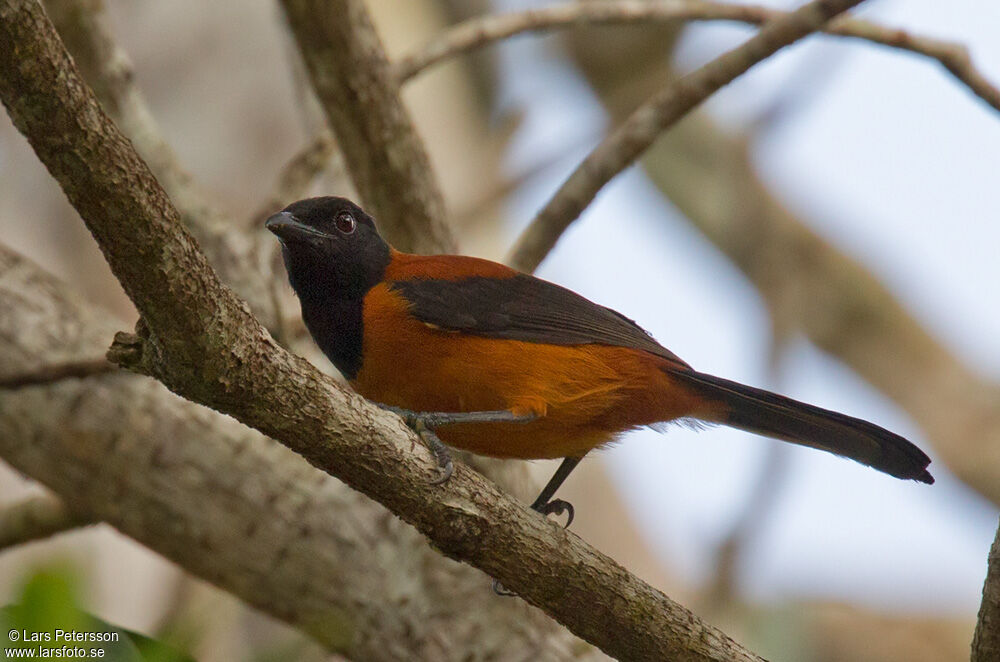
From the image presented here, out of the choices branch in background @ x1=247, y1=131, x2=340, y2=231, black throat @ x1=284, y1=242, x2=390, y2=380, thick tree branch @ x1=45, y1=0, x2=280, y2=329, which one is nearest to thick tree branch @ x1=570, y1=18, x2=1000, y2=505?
branch in background @ x1=247, y1=131, x2=340, y2=231

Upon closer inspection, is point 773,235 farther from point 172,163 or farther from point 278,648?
point 278,648

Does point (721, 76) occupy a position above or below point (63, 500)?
above

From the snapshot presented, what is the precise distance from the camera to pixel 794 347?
680cm

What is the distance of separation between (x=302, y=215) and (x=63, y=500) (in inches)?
59.7

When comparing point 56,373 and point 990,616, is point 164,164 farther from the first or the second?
point 990,616

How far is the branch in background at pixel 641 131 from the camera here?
15.1 feet

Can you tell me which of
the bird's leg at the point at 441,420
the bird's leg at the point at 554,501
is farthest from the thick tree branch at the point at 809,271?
the bird's leg at the point at 441,420

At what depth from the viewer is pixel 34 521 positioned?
4.59 metres

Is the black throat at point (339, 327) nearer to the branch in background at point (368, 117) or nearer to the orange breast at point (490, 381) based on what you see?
the orange breast at point (490, 381)

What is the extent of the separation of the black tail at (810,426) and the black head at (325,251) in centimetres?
130

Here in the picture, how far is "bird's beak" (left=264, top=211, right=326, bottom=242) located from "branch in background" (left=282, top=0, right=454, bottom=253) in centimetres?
54

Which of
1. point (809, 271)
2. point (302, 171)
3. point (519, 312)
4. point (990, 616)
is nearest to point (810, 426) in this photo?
point (519, 312)

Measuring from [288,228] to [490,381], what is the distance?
102 centimetres

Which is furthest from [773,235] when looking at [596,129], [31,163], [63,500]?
[63,500]
